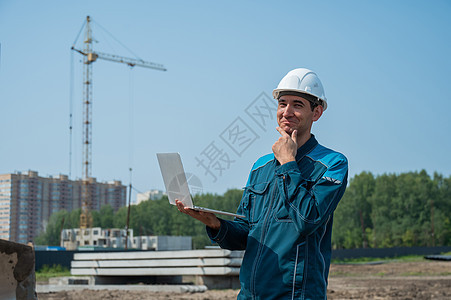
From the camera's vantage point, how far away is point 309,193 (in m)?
2.31

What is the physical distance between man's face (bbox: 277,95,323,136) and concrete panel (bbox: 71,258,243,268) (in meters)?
10.3

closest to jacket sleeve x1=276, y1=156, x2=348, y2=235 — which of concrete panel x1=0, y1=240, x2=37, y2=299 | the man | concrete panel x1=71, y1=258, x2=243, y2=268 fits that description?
the man

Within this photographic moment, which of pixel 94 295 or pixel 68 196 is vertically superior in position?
pixel 68 196

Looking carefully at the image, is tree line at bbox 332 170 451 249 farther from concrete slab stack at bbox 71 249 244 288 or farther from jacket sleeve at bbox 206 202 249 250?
jacket sleeve at bbox 206 202 249 250

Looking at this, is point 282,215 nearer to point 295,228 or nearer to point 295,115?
point 295,228

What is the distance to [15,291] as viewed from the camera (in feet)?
9.95

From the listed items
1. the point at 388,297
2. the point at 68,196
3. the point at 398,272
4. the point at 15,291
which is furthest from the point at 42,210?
the point at 15,291

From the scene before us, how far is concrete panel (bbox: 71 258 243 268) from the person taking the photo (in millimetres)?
12602

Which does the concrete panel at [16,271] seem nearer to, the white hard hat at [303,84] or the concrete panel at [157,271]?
the white hard hat at [303,84]

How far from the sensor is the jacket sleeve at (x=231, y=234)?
2.67m

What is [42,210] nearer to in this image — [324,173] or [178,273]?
[178,273]

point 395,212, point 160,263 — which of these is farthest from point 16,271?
point 395,212

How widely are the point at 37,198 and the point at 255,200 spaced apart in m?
89.5

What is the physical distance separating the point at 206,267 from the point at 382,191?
54059 millimetres
